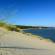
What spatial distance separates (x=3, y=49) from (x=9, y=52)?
36 centimetres

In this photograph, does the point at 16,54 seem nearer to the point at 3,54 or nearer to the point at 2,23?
the point at 3,54

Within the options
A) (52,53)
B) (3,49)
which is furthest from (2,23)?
(52,53)

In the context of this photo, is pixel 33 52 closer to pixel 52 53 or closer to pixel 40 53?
pixel 40 53

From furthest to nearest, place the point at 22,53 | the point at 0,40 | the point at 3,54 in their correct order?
the point at 0,40
the point at 22,53
the point at 3,54

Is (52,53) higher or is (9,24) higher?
(9,24)

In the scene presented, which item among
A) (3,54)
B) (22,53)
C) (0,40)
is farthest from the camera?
(0,40)

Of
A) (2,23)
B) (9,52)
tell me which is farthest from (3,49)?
(2,23)

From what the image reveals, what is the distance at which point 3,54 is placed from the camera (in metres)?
5.23

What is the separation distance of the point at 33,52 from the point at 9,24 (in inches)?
40.2

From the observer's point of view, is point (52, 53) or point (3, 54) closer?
point (3, 54)

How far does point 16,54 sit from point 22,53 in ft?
0.88

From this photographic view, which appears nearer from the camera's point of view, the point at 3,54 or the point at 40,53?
the point at 3,54

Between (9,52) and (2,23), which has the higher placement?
(2,23)

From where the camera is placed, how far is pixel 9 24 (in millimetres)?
5844
